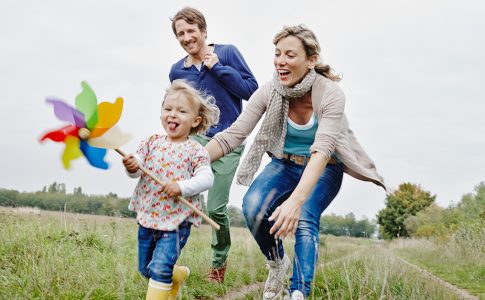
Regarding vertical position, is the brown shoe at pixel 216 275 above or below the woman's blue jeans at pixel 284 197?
below

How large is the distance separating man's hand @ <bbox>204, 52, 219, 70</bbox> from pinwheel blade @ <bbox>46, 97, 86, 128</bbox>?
5.36 ft

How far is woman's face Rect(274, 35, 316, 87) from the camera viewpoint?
3670 mm

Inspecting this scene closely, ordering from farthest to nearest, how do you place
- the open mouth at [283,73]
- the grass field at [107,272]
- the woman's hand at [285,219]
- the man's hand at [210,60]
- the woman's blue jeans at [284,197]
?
the man's hand at [210,60]
the open mouth at [283,73]
the woman's blue jeans at [284,197]
the grass field at [107,272]
the woman's hand at [285,219]

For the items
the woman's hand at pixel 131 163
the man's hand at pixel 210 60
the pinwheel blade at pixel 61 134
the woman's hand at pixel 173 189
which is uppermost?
the man's hand at pixel 210 60

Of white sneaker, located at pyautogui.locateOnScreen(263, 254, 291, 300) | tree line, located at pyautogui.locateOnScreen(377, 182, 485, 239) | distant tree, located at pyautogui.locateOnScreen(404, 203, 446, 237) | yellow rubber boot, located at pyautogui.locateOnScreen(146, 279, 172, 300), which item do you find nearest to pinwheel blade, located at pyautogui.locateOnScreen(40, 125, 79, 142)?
yellow rubber boot, located at pyautogui.locateOnScreen(146, 279, 172, 300)

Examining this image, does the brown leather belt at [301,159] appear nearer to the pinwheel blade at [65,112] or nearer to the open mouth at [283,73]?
the open mouth at [283,73]

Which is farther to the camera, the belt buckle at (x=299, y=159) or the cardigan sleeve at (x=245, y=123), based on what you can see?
the belt buckle at (x=299, y=159)

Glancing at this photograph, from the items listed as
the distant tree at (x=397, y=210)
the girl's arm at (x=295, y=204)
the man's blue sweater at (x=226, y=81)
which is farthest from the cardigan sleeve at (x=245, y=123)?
the distant tree at (x=397, y=210)

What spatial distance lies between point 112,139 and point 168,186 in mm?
472

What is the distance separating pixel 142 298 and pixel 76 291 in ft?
1.62

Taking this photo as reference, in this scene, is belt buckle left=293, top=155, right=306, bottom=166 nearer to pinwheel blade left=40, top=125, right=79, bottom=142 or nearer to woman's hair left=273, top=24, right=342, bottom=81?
woman's hair left=273, top=24, right=342, bottom=81

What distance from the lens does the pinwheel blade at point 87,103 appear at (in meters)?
3.10

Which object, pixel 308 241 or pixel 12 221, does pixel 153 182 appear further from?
pixel 12 221

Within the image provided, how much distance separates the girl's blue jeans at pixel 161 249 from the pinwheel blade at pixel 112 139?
1.95 ft
